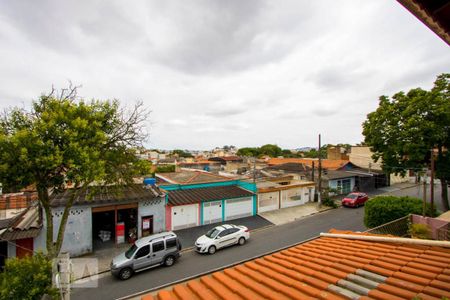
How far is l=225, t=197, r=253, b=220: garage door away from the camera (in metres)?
21.5

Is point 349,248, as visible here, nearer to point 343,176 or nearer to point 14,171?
point 14,171

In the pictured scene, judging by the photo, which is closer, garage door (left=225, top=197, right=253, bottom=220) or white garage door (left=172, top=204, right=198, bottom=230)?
white garage door (left=172, top=204, right=198, bottom=230)

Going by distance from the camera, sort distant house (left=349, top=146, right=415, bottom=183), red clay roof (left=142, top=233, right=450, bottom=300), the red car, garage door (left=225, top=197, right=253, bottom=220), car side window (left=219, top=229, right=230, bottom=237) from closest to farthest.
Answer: red clay roof (left=142, top=233, right=450, bottom=300) < car side window (left=219, top=229, right=230, bottom=237) < garage door (left=225, top=197, right=253, bottom=220) < the red car < distant house (left=349, top=146, right=415, bottom=183)

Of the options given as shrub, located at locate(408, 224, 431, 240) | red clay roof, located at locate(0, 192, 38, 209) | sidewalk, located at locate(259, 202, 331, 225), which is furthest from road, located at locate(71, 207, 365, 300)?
red clay roof, located at locate(0, 192, 38, 209)

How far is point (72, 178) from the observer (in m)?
8.84

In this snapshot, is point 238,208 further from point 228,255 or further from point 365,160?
point 365,160

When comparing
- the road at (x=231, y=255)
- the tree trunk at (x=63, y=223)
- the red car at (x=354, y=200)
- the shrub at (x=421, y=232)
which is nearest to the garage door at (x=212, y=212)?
the road at (x=231, y=255)

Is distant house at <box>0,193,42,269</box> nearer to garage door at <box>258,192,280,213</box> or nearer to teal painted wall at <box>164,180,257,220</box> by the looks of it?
teal painted wall at <box>164,180,257,220</box>

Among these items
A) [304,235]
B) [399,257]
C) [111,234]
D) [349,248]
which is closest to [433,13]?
[399,257]

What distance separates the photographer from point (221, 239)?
15.0 metres

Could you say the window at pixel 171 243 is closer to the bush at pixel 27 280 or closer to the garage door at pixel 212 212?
the bush at pixel 27 280

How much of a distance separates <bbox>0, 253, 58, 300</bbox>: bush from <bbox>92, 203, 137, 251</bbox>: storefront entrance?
28.7 feet

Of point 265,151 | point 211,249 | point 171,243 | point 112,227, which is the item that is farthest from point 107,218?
point 265,151

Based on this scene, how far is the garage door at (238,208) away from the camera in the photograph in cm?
2153
